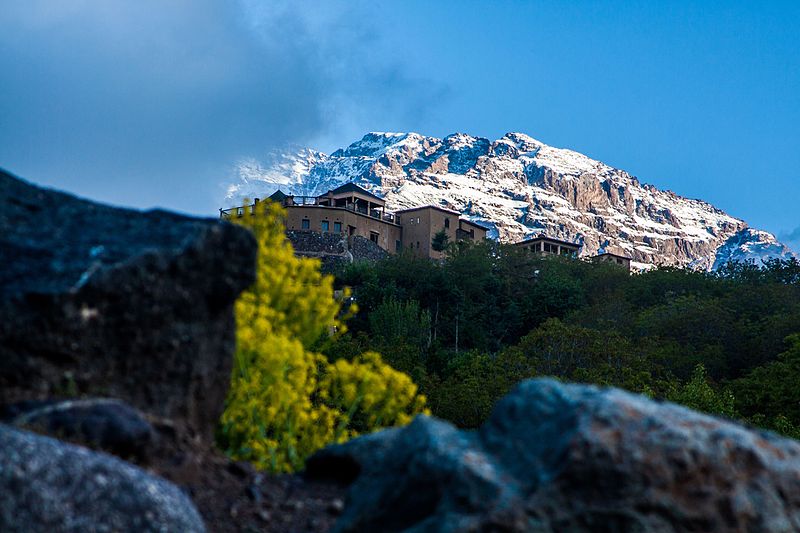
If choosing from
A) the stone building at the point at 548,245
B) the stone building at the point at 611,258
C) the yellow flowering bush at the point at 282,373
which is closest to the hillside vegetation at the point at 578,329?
the stone building at the point at 611,258

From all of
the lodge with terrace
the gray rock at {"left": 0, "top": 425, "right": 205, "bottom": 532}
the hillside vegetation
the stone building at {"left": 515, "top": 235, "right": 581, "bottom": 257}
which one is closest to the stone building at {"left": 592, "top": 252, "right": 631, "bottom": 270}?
the lodge with terrace

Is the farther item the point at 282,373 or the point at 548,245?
the point at 548,245

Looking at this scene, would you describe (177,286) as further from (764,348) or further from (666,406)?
(764,348)

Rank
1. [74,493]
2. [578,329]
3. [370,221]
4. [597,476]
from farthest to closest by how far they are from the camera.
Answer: [370,221]
[578,329]
[74,493]
[597,476]

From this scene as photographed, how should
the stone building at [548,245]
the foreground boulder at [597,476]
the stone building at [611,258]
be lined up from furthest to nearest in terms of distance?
the stone building at [548,245], the stone building at [611,258], the foreground boulder at [597,476]

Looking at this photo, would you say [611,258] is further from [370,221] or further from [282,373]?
[282,373]

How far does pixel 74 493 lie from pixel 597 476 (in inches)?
102

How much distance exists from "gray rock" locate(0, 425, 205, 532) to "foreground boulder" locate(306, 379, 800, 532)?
3.41 feet

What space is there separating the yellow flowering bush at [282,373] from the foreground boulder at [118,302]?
0.80 m

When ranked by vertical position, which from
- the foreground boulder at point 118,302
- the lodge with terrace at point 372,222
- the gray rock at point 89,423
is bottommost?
the gray rock at point 89,423

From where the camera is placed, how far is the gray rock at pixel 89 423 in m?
4.82

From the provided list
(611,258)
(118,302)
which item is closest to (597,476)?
(118,302)

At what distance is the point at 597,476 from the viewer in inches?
159

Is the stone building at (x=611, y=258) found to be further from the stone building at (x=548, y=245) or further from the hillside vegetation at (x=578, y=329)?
the hillside vegetation at (x=578, y=329)
